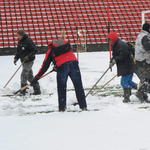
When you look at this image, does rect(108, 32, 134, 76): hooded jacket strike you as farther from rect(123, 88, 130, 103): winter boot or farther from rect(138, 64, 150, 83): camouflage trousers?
rect(123, 88, 130, 103): winter boot

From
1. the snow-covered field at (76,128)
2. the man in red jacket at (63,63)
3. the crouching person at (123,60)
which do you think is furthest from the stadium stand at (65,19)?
the man in red jacket at (63,63)

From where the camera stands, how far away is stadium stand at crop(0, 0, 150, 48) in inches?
711

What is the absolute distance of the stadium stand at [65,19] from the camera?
59.2ft

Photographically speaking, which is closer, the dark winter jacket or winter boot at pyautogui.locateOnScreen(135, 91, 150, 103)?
winter boot at pyautogui.locateOnScreen(135, 91, 150, 103)

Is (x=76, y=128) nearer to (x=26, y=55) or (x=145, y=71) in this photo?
(x=145, y=71)

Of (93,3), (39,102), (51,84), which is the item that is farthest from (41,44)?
(39,102)

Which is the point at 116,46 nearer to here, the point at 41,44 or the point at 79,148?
the point at 79,148

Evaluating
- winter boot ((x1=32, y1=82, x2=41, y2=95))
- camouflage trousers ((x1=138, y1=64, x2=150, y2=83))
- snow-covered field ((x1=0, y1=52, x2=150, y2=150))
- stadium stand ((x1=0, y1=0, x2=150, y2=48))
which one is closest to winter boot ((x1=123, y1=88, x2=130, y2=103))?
snow-covered field ((x1=0, y1=52, x2=150, y2=150))

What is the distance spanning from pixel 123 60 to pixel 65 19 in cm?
1365

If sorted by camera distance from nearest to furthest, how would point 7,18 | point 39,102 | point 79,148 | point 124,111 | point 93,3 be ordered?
point 79,148 → point 124,111 → point 39,102 → point 7,18 → point 93,3

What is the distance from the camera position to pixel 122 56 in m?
5.58

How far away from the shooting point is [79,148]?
3.04 m

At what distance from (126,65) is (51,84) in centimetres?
362

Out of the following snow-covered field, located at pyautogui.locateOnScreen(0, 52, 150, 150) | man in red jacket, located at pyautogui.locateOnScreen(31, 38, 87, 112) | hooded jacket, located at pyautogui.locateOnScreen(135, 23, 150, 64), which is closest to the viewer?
snow-covered field, located at pyautogui.locateOnScreen(0, 52, 150, 150)
